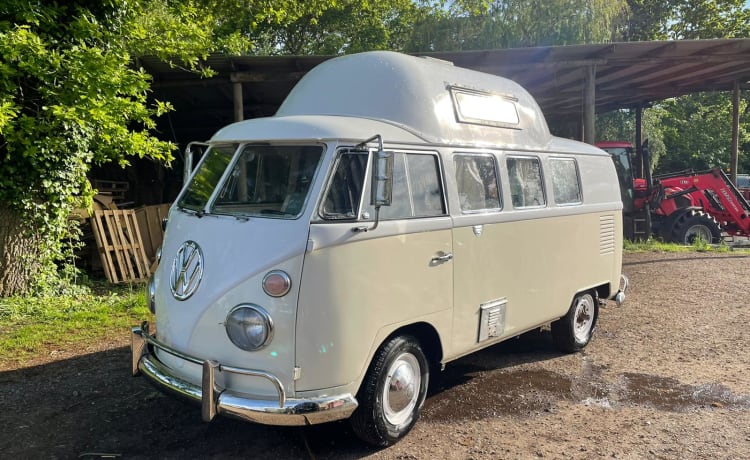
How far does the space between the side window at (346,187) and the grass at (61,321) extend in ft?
13.7

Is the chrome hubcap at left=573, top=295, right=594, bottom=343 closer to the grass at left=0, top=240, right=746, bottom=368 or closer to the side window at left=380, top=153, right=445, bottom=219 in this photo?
the side window at left=380, top=153, right=445, bottom=219

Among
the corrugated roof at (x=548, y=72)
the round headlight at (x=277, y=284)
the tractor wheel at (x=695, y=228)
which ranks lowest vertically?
the tractor wheel at (x=695, y=228)

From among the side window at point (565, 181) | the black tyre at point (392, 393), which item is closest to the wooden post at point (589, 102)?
the side window at point (565, 181)

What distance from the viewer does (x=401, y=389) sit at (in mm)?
3951

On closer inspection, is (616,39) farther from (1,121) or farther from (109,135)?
(1,121)

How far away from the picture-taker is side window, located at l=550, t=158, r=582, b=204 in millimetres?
5664

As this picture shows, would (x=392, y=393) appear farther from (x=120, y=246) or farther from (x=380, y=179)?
(x=120, y=246)

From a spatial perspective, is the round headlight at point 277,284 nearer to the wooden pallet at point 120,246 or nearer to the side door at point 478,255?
the side door at point 478,255

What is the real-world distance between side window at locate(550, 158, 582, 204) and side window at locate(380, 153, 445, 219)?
196 cm

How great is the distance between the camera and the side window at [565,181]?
566 centimetres

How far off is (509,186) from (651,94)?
1253 cm

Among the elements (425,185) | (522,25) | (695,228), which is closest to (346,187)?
(425,185)

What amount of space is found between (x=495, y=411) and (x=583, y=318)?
229 centimetres

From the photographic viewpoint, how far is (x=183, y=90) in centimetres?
1205
